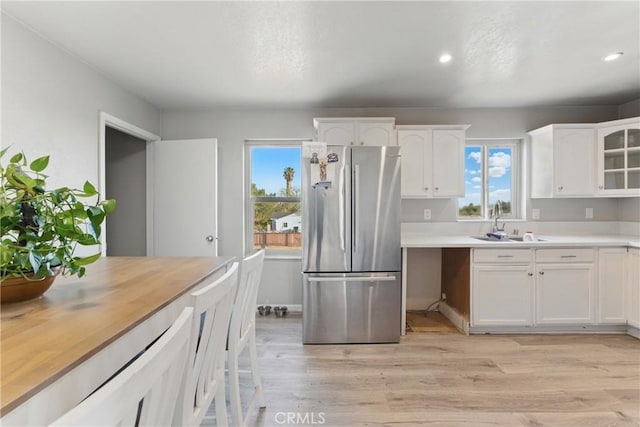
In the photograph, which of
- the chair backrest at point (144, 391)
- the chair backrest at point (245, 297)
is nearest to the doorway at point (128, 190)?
the chair backrest at point (245, 297)

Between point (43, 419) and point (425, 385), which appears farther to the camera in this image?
point (425, 385)

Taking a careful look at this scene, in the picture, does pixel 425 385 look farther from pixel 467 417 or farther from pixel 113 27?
pixel 113 27

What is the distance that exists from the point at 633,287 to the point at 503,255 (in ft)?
3.78

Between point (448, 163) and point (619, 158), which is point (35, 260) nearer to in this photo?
point (448, 163)

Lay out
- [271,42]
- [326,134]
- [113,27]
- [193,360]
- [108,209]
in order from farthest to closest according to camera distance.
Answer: [326,134], [271,42], [113,27], [108,209], [193,360]

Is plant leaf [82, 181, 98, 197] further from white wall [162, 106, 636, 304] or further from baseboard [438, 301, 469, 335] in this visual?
baseboard [438, 301, 469, 335]

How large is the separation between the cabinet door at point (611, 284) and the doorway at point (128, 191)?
183 inches

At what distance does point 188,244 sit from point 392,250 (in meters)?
2.16

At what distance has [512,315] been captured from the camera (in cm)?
300

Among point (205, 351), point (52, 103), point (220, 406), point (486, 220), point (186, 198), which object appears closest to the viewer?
point (205, 351)

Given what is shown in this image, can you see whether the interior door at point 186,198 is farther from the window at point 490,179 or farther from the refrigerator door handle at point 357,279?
the window at point 490,179

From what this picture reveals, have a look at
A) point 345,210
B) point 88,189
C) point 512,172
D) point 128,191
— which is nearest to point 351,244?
point 345,210

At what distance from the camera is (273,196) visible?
3814 mm

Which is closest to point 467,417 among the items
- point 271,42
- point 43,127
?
point 271,42
